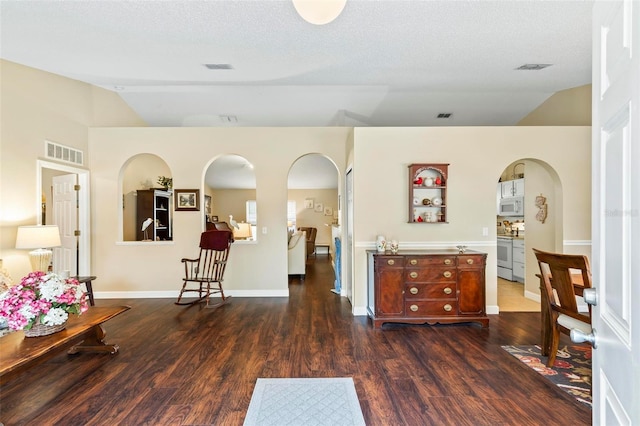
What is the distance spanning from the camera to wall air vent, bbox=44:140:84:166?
431cm

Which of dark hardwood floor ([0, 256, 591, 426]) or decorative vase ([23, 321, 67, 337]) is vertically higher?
decorative vase ([23, 321, 67, 337])

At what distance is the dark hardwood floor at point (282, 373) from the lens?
6.85ft

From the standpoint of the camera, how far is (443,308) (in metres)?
3.70

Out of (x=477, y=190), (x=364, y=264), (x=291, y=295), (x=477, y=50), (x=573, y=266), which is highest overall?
(x=477, y=50)

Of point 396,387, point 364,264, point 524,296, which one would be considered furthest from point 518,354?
point 524,296

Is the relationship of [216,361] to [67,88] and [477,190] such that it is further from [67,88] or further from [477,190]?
[67,88]

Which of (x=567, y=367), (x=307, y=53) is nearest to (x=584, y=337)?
(x=567, y=367)

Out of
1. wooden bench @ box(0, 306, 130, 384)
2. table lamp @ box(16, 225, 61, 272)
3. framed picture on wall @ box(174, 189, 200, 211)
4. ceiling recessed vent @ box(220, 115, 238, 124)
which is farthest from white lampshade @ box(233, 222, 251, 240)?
wooden bench @ box(0, 306, 130, 384)

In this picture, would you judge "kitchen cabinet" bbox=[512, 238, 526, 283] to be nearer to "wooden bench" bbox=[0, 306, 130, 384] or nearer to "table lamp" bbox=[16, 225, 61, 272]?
"wooden bench" bbox=[0, 306, 130, 384]

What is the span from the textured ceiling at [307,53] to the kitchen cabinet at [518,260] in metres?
2.47

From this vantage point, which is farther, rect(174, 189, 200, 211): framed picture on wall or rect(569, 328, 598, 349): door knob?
rect(174, 189, 200, 211): framed picture on wall

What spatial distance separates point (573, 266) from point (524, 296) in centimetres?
303

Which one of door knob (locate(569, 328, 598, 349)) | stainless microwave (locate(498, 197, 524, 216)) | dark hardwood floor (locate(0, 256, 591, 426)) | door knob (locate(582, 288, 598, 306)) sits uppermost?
stainless microwave (locate(498, 197, 524, 216))

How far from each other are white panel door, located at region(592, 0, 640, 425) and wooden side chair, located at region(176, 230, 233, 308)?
4397 mm
